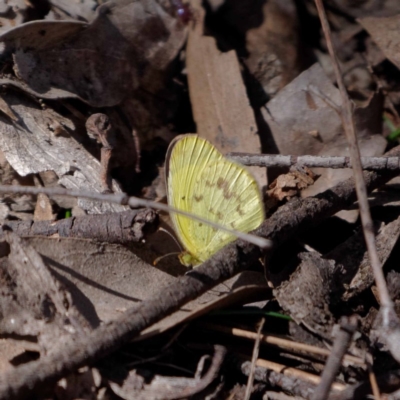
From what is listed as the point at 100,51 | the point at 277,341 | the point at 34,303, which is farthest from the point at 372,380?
the point at 100,51

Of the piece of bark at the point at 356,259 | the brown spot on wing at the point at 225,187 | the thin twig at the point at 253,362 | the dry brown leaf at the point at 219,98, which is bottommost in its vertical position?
the thin twig at the point at 253,362

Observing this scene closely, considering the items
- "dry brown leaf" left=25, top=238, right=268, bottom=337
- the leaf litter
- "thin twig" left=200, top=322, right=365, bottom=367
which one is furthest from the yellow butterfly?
"thin twig" left=200, top=322, right=365, bottom=367

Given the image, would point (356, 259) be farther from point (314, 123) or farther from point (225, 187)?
point (314, 123)

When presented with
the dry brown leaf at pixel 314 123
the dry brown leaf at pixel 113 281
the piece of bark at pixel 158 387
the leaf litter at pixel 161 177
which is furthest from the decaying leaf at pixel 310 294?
the dry brown leaf at pixel 314 123

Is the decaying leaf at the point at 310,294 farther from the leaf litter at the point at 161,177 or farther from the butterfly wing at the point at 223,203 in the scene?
the butterfly wing at the point at 223,203

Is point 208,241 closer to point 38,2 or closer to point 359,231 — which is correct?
point 359,231

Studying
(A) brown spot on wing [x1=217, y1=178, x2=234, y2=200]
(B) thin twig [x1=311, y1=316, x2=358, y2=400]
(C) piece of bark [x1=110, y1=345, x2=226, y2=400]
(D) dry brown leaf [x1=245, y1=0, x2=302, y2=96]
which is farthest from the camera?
(D) dry brown leaf [x1=245, y1=0, x2=302, y2=96]

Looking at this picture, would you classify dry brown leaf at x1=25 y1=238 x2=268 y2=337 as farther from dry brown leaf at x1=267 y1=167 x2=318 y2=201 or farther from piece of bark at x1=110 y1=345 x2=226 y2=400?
dry brown leaf at x1=267 y1=167 x2=318 y2=201
